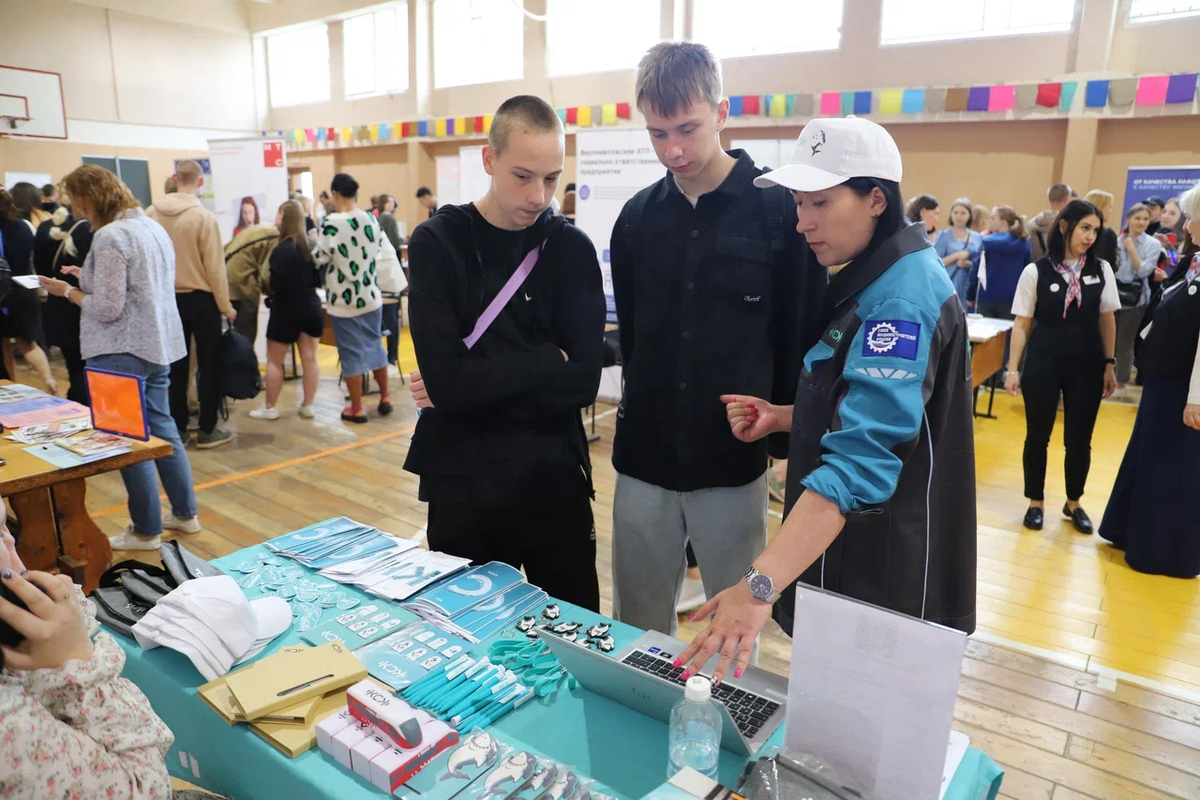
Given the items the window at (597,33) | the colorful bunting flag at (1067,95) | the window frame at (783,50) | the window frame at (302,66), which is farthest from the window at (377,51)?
the colorful bunting flag at (1067,95)

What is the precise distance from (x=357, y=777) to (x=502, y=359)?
2.64 ft

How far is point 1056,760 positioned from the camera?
86.7 inches

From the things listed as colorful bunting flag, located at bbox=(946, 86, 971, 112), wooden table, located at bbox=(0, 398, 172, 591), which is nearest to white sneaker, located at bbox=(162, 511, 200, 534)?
wooden table, located at bbox=(0, 398, 172, 591)

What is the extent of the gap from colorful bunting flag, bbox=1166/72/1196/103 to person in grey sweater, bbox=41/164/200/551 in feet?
26.4

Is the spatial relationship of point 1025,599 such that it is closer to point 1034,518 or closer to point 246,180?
point 1034,518

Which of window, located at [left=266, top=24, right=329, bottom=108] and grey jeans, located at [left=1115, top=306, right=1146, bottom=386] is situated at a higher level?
window, located at [left=266, top=24, right=329, bottom=108]

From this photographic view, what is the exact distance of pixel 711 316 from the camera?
164 cm

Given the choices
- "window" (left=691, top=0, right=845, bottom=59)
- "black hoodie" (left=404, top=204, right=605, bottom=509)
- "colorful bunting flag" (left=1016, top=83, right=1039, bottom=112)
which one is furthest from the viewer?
"window" (left=691, top=0, right=845, bottom=59)

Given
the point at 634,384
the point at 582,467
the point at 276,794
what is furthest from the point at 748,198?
the point at 276,794

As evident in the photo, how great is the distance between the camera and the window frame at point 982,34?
7262mm

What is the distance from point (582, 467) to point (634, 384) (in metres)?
0.23

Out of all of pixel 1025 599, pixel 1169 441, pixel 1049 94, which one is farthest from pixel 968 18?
pixel 1025 599

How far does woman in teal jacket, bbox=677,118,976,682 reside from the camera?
1.05m

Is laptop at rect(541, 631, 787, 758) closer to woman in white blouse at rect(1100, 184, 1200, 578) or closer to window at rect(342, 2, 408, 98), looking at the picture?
woman in white blouse at rect(1100, 184, 1200, 578)
